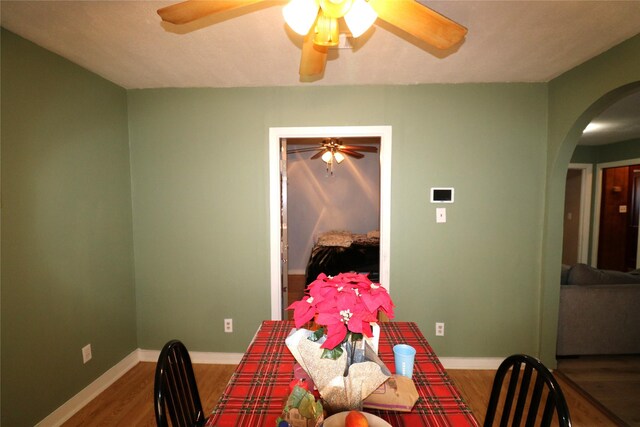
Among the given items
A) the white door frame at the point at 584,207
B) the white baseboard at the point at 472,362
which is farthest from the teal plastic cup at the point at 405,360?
the white door frame at the point at 584,207

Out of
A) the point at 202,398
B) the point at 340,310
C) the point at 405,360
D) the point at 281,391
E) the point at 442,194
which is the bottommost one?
the point at 202,398

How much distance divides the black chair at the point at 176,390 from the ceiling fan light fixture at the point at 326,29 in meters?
1.29

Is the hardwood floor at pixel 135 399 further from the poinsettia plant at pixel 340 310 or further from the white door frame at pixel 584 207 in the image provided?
the white door frame at pixel 584 207

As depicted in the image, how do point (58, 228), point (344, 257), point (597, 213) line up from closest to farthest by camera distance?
point (58, 228) < point (344, 257) < point (597, 213)

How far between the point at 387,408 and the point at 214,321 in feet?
6.95

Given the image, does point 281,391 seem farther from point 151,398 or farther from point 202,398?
point 151,398

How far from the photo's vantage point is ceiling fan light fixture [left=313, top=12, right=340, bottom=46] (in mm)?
1083

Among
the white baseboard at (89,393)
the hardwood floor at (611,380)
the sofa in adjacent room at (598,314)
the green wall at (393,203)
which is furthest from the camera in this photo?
the sofa in adjacent room at (598,314)

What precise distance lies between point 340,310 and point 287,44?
5.59 feet

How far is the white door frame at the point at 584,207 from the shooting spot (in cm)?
530

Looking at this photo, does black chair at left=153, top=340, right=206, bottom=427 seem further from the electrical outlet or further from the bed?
the bed

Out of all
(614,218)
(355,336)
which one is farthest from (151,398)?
(614,218)

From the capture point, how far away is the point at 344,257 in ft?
14.5

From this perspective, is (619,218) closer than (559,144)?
No
